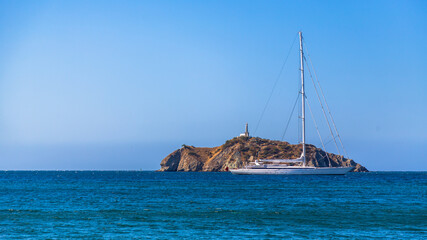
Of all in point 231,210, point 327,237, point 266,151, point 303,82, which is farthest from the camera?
point 266,151

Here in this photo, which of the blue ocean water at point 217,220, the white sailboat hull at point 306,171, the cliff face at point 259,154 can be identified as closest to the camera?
the blue ocean water at point 217,220

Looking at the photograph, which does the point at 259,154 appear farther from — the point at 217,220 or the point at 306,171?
the point at 217,220

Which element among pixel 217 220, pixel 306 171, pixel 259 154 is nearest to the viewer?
pixel 217 220

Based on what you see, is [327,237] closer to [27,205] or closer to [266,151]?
[27,205]

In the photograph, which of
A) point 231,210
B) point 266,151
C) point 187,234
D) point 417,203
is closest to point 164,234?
point 187,234

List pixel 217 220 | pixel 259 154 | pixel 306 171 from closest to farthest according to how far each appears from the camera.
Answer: pixel 217 220 → pixel 306 171 → pixel 259 154

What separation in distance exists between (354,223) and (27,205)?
1133 inches

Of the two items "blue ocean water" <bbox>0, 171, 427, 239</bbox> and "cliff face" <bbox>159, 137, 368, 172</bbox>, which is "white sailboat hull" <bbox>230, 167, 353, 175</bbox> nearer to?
"cliff face" <bbox>159, 137, 368, 172</bbox>

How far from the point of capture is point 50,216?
111ft

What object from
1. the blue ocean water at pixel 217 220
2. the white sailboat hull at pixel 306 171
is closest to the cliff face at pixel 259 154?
the white sailboat hull at pixel 306 171

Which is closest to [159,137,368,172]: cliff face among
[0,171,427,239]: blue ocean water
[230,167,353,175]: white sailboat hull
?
[230,167,353,175]: white sailboat hull

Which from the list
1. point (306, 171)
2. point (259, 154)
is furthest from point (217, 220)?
point (259, 154)

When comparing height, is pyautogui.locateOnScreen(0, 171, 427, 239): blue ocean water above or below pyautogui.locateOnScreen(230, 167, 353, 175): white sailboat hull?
below

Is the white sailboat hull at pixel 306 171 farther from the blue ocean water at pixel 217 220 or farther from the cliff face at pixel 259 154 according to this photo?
the blue ocean water at pixel 217 220
